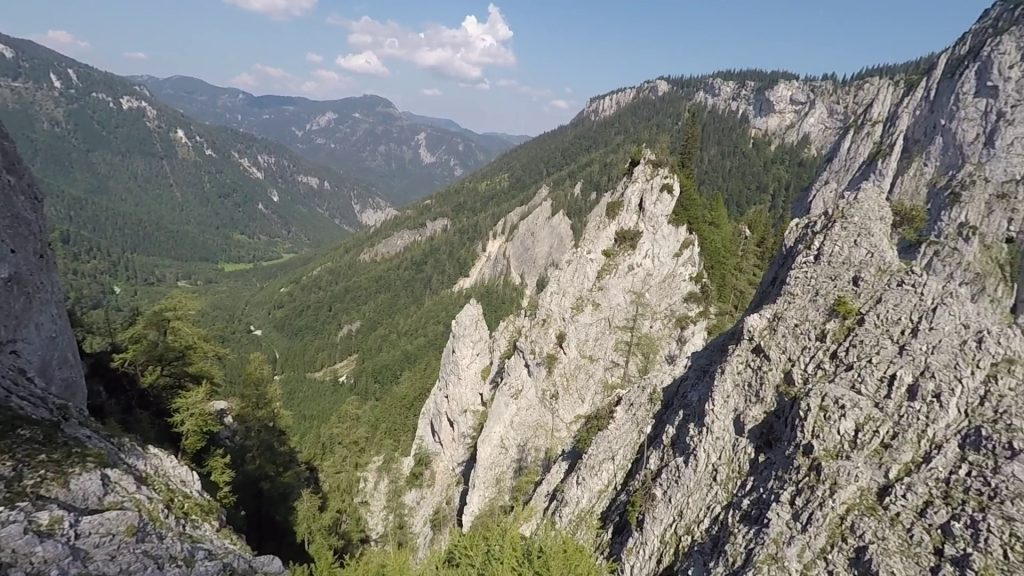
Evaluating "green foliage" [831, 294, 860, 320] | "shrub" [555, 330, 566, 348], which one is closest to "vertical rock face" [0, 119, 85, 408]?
"shrub" [555, 330, 566, 348]

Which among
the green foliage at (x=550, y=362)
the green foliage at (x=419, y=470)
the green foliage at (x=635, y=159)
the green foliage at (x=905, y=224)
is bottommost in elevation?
the green foliage at (x=419, y=470)

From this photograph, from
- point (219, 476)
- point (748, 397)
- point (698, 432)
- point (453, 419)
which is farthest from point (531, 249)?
point (748, 397)

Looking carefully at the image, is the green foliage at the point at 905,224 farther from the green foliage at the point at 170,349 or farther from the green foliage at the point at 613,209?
the green foliage at the point at 170,349

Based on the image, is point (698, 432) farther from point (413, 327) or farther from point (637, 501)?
point (413, 327)

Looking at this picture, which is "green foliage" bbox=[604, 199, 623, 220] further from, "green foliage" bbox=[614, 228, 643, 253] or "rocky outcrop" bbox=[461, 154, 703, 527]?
"green foliage" bbox=[614, 228, 643, 253]

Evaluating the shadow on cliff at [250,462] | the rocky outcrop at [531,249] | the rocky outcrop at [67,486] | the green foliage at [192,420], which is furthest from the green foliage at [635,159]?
the rocky outcrop at [531,249]

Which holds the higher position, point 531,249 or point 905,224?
point 531,249
